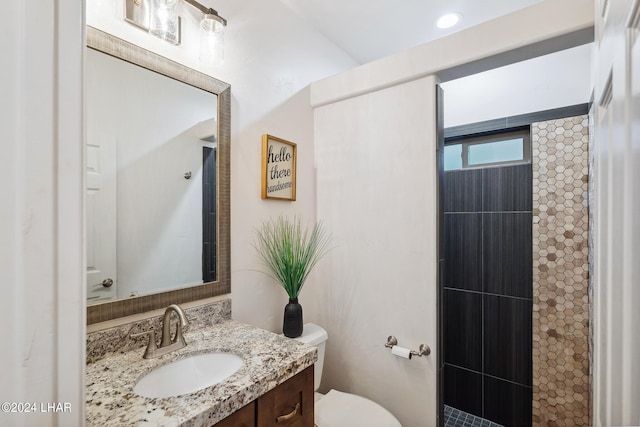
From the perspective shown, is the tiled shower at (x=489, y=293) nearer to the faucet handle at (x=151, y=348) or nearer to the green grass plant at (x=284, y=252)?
the green grass plant at (x=284, y=252)

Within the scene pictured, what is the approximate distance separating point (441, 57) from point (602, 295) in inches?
47.0

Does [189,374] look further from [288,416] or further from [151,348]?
[288,416]

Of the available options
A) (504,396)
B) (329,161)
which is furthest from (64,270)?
(504,396)

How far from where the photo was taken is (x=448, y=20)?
188cm

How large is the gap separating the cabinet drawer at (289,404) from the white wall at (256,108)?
0.59 metres

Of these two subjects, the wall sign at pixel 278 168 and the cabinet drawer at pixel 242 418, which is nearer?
the cabinet drawer at pixel 242 418

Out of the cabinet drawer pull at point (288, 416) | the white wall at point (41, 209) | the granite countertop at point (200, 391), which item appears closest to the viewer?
the white wall at point (41, 209)

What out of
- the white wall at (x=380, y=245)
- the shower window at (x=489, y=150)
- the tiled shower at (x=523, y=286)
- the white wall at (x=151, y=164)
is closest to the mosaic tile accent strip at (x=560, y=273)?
the tiled shower at (x=523, y=286)

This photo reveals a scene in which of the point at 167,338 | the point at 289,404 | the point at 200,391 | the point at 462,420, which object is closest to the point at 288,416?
the point at 289,404

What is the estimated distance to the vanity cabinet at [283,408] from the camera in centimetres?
85

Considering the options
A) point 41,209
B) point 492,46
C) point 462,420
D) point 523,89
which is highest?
point 523,89

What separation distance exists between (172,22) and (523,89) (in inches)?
84.3

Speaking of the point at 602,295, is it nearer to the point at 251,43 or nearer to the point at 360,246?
the point at 360,246

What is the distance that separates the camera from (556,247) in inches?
73.1
